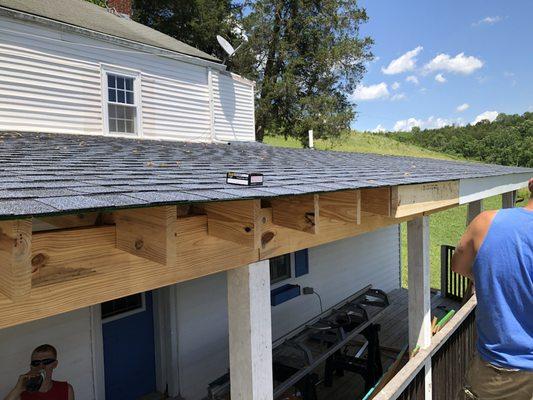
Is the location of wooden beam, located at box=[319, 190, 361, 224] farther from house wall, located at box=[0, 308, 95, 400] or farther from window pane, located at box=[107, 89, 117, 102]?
window pane, located at box=[107, 89, 117, 102]

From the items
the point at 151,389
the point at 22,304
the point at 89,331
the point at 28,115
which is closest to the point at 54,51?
the point at 28,115

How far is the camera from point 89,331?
4766mm

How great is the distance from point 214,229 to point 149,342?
4086 mm

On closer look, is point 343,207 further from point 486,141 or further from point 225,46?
point 486,141

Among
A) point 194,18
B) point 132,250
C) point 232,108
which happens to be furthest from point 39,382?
point 194,18

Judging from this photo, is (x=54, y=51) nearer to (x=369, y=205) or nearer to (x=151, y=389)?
(x=151, y=389)

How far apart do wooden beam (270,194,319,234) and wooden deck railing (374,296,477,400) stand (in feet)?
5.40

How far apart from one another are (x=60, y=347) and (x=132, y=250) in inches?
139

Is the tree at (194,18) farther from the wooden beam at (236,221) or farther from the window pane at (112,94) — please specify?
the wooden beam at (236,221)

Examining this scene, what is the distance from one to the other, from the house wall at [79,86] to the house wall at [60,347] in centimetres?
514

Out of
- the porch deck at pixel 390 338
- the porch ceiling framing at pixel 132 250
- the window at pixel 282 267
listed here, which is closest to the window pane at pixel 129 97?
the window at pixel 282 267

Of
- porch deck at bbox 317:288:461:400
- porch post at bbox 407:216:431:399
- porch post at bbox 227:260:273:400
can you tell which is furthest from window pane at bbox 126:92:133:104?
porch post at bbox 227:260:273:400

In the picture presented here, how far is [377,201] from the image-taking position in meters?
3.34

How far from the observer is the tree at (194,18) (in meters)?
24.5
